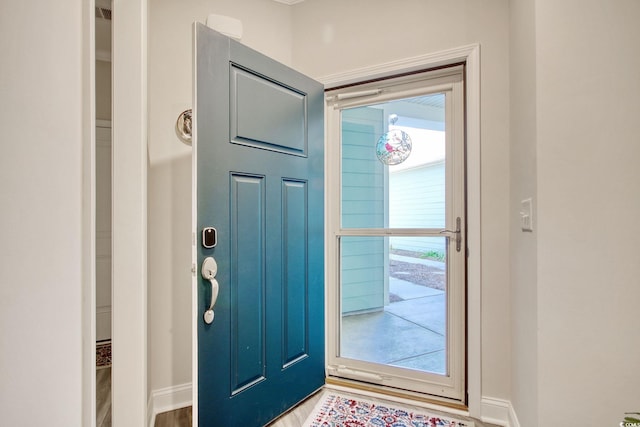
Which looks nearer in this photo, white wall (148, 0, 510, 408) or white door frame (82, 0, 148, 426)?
white door frame (82, 0, 148, 426)

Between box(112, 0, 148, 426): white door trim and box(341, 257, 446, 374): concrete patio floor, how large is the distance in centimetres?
134

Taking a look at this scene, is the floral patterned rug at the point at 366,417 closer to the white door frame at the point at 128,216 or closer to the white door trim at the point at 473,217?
the white door trim at the point at 473,217

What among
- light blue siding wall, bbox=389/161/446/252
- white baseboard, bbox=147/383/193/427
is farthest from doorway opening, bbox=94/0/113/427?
light blue siding wall, bbox=389/161/446/252

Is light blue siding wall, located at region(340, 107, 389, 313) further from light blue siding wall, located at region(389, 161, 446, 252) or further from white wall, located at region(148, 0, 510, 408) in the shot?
white wall, located at region(148, 0, 510, 408)

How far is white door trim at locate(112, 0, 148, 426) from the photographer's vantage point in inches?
51.6

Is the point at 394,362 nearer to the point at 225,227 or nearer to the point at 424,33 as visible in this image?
the point at 225,227

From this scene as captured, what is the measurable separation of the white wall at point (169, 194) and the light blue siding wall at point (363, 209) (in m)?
1.05

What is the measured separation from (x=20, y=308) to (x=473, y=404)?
206 centimetres

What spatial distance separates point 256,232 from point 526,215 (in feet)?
4.20

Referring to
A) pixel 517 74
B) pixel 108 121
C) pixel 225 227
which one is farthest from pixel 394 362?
pixel 108 121

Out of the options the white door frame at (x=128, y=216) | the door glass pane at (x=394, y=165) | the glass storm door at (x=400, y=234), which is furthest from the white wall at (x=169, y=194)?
the door glass pane at (x=394, y=165)

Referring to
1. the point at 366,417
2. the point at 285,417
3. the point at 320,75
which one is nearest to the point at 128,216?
the point at 285,417

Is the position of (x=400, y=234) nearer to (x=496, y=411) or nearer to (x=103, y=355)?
(x=496, y=411)

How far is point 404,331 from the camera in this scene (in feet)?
6.78
